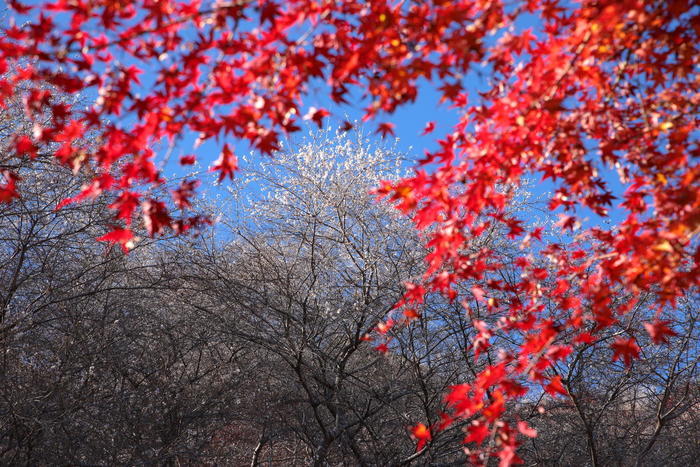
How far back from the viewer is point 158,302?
21.4 feet

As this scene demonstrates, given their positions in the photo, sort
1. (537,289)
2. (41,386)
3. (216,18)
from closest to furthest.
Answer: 1. (216,18)
2. (537,289)
3. (41,386)

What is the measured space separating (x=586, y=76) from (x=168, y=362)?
4.94 meters

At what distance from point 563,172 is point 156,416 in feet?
15.0

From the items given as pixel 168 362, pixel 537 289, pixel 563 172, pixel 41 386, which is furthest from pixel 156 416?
pixel 563 172

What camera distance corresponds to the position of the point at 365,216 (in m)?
6.20

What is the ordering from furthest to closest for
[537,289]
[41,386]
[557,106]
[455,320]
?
[455,320] → [41,386] → [537,289] → [557,106]

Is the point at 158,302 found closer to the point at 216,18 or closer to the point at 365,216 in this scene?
the point at 365,216

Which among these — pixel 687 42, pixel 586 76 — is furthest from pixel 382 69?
pixel 687 42

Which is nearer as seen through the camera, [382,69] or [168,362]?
[382,69]

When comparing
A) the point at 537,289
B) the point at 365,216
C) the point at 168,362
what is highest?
the point at 365,216

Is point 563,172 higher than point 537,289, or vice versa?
point 563,172

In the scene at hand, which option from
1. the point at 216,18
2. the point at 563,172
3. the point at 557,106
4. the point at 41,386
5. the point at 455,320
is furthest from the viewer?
the point at 455,320

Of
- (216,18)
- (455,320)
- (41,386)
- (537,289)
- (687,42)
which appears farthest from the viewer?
(455,320)

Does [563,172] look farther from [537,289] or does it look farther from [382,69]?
[382,69]
